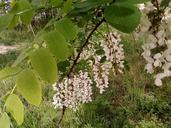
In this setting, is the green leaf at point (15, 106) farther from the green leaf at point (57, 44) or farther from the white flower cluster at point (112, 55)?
the white flower cluster at point (112, 55)

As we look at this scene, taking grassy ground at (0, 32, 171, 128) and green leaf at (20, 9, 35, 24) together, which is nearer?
green leaf at (20, 9, 35, 24)

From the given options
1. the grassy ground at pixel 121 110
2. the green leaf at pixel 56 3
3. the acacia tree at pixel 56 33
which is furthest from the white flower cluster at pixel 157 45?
the grassy ground at pixel 121 110

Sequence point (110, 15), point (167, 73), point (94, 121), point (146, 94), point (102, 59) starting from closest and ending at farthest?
point (110, 15), point (167, 73), point (102, 59), point (94, 121), point (146, 94)

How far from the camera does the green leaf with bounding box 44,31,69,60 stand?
0.61m

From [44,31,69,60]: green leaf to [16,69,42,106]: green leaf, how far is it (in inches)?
1.6

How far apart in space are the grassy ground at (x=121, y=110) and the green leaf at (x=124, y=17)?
109 inches

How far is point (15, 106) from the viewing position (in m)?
0.65

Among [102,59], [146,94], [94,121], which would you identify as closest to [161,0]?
[102,59]

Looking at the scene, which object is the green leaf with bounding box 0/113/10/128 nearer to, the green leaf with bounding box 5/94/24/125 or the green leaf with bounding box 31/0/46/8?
the green leaf with bounding box 5/94/24/125

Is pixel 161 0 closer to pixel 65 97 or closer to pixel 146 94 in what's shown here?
pixel 65 97

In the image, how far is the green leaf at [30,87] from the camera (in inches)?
23.4

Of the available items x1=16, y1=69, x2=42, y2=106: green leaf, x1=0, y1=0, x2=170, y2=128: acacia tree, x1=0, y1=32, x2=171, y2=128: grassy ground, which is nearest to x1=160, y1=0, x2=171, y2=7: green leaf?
x1=0, y1=0, x2=170, y2=128: acacia tree

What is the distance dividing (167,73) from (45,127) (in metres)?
2.98

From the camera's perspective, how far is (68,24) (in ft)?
2.10
